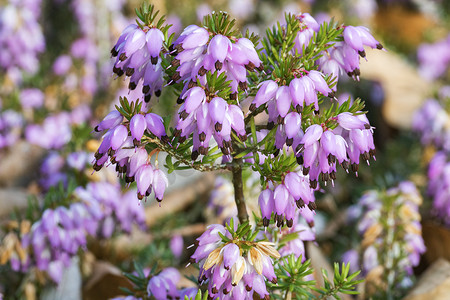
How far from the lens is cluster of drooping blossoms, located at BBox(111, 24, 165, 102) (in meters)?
2.41

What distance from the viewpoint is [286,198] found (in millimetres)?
2439

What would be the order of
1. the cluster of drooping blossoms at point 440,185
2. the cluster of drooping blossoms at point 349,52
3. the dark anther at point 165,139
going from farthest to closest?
1. the cluster of drooping blossoms at point 440,185
2. the cluster of drooping blossoms at point 349,52
3. the dark anther at point 165,139

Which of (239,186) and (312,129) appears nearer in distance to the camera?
(312,129)

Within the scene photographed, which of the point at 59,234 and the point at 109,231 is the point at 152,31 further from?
the point at 109,231

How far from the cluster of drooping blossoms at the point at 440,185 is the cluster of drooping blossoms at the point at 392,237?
759mm

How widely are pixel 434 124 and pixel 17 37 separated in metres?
5.12

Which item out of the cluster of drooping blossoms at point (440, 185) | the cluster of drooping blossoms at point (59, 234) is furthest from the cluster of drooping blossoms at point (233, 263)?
the cluster of drooping blossoms at point (440, 185)

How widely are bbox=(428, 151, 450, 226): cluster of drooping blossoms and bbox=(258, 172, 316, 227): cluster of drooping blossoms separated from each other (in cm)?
300

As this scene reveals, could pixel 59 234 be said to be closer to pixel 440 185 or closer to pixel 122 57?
pixel 122 57

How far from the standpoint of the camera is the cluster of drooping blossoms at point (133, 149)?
2354 millimetres

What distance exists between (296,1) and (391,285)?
331 inches

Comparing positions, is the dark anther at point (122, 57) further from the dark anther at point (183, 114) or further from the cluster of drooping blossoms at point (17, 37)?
the cluster of drooping blossoms at point (17, 37)

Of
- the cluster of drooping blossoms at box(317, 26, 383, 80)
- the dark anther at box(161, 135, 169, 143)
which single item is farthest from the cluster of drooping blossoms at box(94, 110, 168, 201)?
the cluster of drooping blossoms at box(317, 26, 383, 80)

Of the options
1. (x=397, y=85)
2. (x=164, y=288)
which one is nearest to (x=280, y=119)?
(x=164, y=288)
